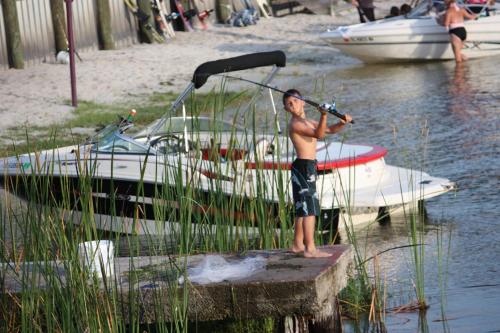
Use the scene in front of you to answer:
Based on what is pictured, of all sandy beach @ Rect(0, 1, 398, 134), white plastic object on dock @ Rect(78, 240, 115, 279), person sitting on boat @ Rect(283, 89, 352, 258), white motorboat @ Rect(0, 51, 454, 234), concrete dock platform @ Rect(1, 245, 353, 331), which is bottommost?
sandy beach @ Rect(0, 1, 398, 134)

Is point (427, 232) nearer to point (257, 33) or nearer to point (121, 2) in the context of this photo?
point (121, 2)

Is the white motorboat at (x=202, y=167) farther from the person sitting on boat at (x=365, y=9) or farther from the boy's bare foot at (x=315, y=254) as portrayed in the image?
the person sitting on boat at (x=365, y=9)

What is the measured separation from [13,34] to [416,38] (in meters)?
8.16

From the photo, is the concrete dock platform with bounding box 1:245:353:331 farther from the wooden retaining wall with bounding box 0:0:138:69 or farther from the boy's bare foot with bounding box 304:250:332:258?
the wooden retaining wall with bounding box 0:0:138:69

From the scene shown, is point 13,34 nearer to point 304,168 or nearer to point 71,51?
point 71,51

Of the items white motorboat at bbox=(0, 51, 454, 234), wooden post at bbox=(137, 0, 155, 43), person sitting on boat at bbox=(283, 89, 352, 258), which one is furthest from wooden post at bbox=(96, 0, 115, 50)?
person sitting on boat at bbox=(283, 89, 352, 258)

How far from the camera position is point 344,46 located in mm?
23578

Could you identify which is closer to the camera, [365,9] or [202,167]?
[202,167]

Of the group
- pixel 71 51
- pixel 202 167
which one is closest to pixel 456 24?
pixel 71 51

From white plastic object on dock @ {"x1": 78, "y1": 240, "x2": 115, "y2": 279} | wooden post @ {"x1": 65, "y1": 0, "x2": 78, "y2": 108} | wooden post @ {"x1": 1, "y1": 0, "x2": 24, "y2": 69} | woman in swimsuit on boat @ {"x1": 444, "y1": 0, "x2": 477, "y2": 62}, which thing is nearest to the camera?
white plastic object on dock @ {"x1": 78, "y1": 240, "x2": 115, "y2": 279}

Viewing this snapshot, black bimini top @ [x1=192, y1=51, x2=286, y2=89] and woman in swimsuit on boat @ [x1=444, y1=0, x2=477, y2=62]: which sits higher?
black bimini top @ [x1=192, y1=51, x2=286, y2=89]

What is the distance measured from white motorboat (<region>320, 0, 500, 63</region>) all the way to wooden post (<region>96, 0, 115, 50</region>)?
430cm

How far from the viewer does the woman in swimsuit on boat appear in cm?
2209

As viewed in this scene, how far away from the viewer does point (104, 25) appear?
901 inches
